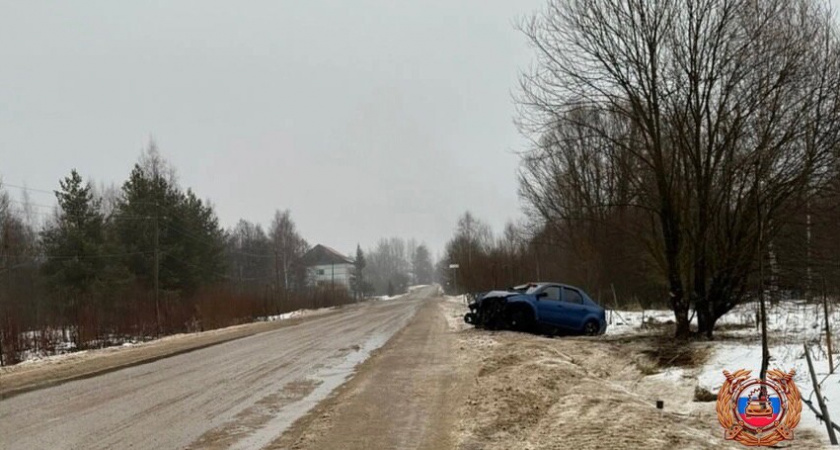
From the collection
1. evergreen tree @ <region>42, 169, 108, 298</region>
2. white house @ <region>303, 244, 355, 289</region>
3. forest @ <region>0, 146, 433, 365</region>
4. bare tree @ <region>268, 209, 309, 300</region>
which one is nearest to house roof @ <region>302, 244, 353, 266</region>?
white house @ <region>303, 244, 355, 289</region>

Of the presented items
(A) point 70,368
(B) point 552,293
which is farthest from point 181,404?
(B) point 552,293

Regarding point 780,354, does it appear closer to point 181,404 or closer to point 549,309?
point 549,309

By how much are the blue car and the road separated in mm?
5631

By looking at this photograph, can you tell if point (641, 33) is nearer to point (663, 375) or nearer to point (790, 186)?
point (790, 186)

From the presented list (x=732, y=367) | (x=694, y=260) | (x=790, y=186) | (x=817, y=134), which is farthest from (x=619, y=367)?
(x=817, y=134)

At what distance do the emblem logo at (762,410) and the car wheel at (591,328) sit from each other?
13.4 meters

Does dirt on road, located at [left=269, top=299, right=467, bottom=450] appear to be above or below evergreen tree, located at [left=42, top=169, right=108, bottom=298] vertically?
below

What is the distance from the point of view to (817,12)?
13875 mm

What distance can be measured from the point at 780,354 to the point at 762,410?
501 centimetres

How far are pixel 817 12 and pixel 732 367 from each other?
355 inches

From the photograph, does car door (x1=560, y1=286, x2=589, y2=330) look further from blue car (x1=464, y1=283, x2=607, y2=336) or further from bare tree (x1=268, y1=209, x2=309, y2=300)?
bare tree (x1=268, y1=209, x2=309, y2=300)

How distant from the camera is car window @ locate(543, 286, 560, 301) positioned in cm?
1898

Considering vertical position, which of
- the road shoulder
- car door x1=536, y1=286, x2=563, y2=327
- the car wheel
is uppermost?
car door x1=536, y1=286, x2=563, y2=327

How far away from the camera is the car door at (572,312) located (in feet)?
61.9
